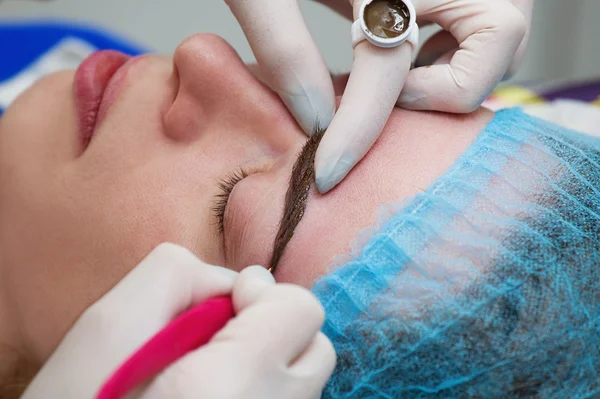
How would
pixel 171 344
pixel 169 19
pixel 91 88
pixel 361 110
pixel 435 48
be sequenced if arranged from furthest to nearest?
pixel 169 19, pixel 435 48, pixel 91 88, pixel 361 110, pixel 171 344

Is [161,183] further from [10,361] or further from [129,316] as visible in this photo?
[10,361]

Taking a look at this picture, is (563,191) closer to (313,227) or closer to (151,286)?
(313,227)

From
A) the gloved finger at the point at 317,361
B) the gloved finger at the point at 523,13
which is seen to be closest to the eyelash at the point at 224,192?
the gloved finger at the point at 317,361

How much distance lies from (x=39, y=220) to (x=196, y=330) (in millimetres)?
521

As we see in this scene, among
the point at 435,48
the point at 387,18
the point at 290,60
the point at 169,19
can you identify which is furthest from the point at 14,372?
the point at 169,19

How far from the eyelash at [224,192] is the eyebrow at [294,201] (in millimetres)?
95

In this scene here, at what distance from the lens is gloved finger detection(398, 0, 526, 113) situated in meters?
0.99

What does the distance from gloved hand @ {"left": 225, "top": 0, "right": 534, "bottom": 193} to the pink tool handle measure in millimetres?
309

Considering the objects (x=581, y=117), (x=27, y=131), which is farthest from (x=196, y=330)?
(x=581, y=117)

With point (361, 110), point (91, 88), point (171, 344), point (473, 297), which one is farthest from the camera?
point (91, 88)

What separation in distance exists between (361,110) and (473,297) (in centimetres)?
33

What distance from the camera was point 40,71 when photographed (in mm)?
1850

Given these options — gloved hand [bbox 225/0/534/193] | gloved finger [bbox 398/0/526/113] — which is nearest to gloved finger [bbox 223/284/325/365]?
gloved hand [bbox 225/0/534/193]

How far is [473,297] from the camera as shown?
82cm
